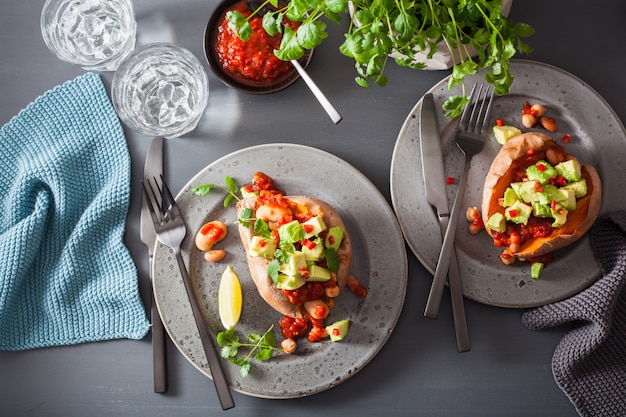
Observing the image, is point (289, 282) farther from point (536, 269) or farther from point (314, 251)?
point (536, 269)

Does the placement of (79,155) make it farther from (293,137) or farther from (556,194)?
(556,194)

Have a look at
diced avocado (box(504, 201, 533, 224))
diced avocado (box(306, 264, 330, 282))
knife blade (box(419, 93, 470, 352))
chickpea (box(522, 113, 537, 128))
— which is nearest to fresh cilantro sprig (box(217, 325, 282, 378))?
diced avocado (box(306, 264, 330, 282))

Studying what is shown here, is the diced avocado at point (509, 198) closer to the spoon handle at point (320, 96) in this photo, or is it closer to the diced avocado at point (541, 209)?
the diced avocado at point (541, 209)

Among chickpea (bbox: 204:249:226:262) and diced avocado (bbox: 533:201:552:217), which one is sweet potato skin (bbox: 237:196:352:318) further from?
diced avocado (bbox: 533:201:552:217)

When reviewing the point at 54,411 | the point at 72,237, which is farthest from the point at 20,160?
the point at 54,411

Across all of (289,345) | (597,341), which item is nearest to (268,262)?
(289,345)
